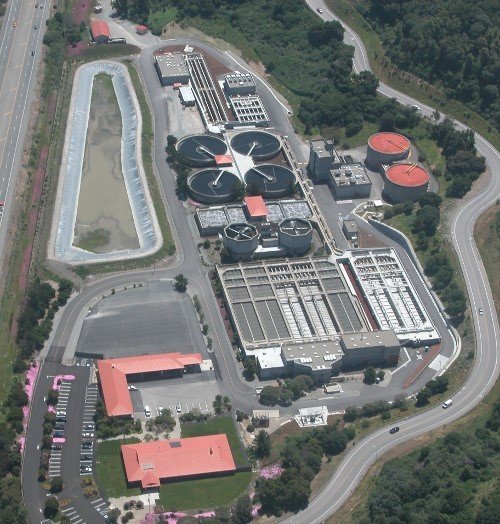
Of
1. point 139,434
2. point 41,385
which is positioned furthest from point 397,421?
point 41,385

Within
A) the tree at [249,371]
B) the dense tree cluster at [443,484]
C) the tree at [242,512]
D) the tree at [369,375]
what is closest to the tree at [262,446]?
the tree at [242,512]

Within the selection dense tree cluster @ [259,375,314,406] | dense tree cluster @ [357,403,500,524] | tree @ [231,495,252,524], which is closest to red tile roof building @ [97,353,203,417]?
dense tree cluster @ [259,375,314,406]

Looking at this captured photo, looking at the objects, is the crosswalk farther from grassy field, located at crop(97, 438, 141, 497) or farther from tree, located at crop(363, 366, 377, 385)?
tree, located at crop(363, 366, 377, 385)

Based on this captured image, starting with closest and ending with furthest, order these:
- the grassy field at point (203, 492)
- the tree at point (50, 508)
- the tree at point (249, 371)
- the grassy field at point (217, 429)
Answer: the tree at point (50, 508)
the grassy field at point (203, 492)
the grassy field at point (217, 429)
the tree at point (249, 371)

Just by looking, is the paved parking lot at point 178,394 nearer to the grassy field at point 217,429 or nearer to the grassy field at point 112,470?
the grassy field at point 217,429

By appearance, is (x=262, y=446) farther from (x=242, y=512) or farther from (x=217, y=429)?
(x=242, y=512)

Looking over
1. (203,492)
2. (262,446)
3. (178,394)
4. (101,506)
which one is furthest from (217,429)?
(101,506)

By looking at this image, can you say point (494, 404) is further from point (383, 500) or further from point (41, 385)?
point (41, 385)
